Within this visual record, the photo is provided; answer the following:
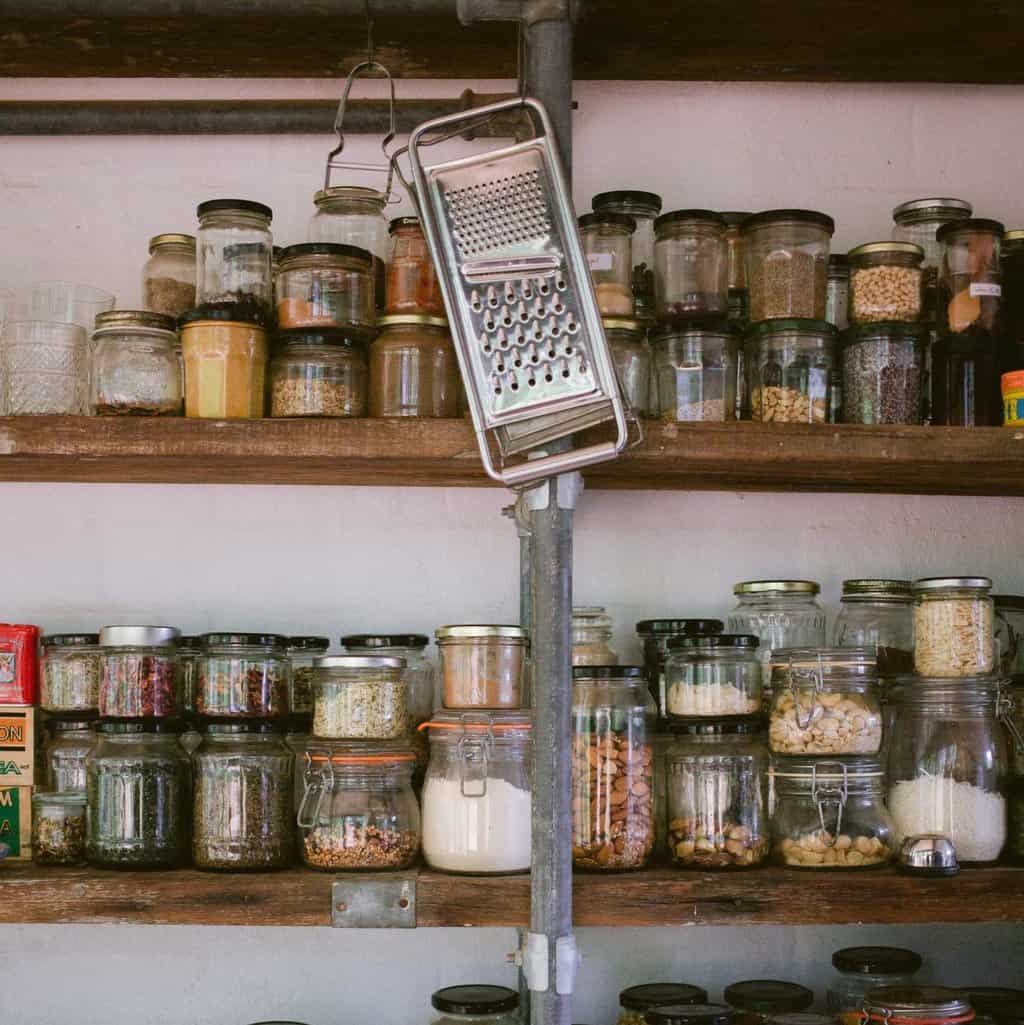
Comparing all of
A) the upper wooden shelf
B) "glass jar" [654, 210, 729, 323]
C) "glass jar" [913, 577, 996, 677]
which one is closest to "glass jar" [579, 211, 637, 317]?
"glass jar" [654, 210, 729, 323]

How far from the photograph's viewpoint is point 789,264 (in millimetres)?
1545

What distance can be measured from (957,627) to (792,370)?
37 cm

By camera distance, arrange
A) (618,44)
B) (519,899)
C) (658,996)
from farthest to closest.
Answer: (618,44)
(658,996)
(519,899)

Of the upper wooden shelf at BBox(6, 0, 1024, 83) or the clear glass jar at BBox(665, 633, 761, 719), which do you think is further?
the upper wooden shelf at BBox(6, 0, 1024, 83)

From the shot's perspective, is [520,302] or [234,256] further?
[234,256]

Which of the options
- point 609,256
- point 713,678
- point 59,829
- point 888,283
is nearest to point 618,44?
point 609,256

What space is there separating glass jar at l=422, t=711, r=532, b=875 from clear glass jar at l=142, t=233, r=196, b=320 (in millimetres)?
665

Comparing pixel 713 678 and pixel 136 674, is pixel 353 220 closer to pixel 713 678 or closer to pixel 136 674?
pixel 136 674

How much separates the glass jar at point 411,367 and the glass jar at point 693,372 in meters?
0.26

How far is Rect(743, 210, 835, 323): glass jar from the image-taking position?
1.54 meters

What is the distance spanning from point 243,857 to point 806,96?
1.37m

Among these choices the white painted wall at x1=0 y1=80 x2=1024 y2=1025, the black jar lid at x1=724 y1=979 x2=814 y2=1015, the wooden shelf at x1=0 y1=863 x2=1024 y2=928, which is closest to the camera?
the wooden shelf at x1=0 y1=863 x2=1024 y2=928

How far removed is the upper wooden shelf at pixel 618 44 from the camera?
1.65 meters

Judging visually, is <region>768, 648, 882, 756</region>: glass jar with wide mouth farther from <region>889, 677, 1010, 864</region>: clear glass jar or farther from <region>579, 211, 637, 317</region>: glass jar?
<region>579, 211, 637, 317</region>: glass jar
